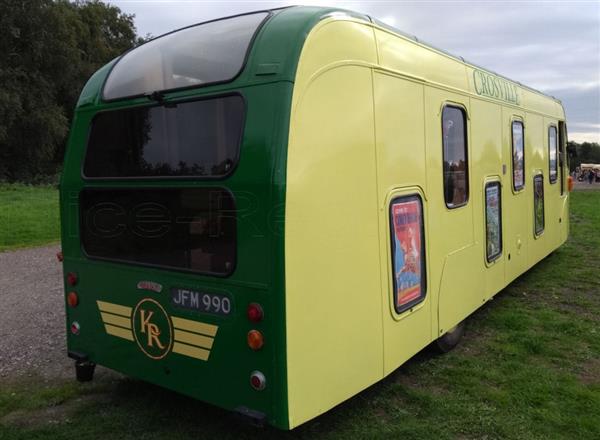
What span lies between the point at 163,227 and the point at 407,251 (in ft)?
5.70

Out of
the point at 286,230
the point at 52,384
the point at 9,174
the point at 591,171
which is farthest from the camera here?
the point at 591,171

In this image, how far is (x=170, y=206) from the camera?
11.3ft

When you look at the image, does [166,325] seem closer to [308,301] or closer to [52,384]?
[308,301]

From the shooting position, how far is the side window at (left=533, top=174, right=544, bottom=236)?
7.41 meters

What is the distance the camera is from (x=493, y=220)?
561cm

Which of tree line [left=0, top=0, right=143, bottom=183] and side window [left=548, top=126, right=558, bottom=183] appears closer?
side window [left=548, top=126, right=558, bottom=183]

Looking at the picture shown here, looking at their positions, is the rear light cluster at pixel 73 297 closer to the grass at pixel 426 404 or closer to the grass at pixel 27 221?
the grass at pixel 426 404

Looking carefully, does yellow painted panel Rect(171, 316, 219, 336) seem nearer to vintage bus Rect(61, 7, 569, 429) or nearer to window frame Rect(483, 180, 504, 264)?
vintage bus Rect(61, 7, 569, 429)

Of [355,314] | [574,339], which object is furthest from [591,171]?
[355,314]

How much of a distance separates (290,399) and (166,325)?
1018 mm

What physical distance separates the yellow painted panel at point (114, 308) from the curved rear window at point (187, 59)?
1.49 m

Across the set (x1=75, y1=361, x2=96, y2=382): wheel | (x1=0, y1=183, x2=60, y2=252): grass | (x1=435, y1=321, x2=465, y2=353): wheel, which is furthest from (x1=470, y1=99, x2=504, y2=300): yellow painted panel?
(x1=0, y1=183, x2=60, y2=252): grass

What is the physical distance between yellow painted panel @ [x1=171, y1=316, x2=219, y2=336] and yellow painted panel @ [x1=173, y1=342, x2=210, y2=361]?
0.11 m

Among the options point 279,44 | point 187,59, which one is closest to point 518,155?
point 279,44
